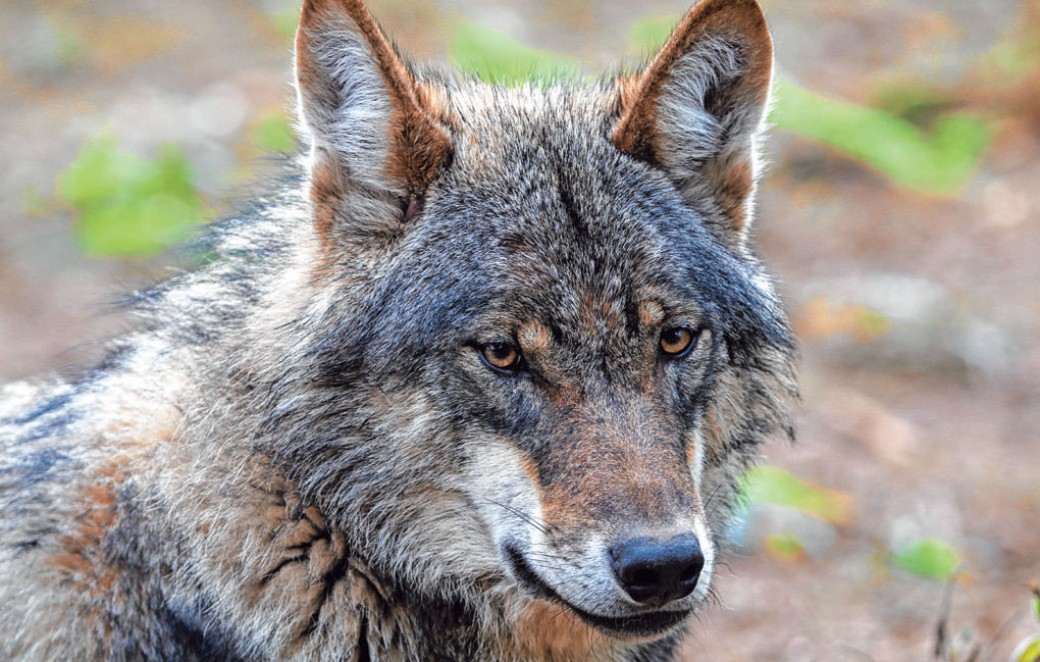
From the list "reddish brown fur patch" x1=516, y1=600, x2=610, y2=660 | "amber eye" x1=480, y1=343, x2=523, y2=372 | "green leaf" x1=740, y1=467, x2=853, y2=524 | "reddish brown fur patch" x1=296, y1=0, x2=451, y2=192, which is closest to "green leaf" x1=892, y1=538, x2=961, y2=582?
"green leaf" x1=740, y1=467, x2=853, y2=524

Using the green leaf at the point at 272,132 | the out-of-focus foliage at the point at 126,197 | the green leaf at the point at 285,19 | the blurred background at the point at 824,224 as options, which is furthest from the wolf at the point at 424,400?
the green leaf at the point at 285,19

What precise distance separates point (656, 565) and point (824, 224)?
8.34 m

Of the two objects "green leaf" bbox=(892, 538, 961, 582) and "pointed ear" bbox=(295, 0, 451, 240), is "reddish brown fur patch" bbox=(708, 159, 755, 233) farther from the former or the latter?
"green leaf" bbox=(892, 538, 961, 582)

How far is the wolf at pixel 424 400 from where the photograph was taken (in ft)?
12.2

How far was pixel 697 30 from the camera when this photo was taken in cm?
403

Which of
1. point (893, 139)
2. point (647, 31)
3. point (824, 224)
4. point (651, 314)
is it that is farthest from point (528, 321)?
point (647, 31)

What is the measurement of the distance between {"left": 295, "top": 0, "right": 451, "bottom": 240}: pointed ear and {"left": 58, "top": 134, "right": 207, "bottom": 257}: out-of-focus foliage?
6671 millimetres

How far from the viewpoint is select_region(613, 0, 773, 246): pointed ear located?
13.3ft

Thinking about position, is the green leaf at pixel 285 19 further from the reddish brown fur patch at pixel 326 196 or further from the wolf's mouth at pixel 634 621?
the wolf's mouth at pixel 634 621

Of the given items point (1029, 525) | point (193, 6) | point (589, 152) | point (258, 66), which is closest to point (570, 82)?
point (589, 152)

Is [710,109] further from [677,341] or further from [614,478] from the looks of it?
[614,478]

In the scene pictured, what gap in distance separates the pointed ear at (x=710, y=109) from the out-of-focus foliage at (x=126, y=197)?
6909mm

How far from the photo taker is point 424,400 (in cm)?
382

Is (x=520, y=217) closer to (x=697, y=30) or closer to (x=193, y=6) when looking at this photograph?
(x=697, y=30)
